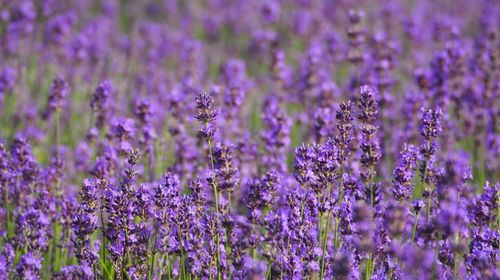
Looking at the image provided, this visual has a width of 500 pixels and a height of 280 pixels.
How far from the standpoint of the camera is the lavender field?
3.45 metres

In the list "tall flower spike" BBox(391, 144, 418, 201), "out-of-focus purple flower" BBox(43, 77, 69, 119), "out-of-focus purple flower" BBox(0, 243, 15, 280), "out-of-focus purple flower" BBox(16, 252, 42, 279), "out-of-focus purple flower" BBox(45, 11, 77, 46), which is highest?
"out-of-focus purple flower" BBox(45, 11, 77, 46)

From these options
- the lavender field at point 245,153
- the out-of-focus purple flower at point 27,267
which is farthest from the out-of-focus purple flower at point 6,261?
the out-of-focus purple flower at point 27,267

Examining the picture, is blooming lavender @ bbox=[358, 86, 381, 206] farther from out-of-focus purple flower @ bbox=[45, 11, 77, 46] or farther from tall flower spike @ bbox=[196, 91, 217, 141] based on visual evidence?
out-of-focus purple flower @ bbox=[45, 11, 77, 46]

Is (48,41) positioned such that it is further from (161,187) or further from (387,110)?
(161,187)

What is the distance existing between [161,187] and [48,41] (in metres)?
5.53

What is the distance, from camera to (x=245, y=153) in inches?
221

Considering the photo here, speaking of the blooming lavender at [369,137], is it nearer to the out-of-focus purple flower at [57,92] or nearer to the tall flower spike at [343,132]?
the tall flower spike at [343,132]

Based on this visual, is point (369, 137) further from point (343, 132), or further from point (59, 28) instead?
point (59, 28)

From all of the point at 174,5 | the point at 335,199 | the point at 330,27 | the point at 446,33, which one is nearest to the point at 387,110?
the point at 446,33

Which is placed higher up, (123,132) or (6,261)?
(123,132)

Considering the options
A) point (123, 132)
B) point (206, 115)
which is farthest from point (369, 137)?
point (123, 132)

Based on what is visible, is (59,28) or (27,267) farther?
(59,28)

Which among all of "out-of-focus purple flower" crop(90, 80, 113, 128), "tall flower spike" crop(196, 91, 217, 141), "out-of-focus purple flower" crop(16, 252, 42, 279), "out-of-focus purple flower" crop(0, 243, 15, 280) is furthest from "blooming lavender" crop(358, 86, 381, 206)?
"out-of-focus purple flower" crop(90, 80, 113, 128)

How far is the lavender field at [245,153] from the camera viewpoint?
11.3 feet
